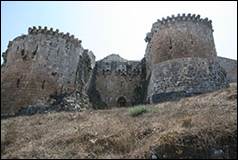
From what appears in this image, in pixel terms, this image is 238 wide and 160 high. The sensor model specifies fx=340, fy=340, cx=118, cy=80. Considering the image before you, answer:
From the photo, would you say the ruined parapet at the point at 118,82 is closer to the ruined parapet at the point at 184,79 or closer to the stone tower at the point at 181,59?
the stone tower at the point at 181,59

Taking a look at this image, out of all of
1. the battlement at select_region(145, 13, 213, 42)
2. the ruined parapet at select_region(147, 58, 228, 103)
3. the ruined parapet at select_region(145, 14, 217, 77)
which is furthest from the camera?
the battlement at select_region(145, 13, 213, 42)

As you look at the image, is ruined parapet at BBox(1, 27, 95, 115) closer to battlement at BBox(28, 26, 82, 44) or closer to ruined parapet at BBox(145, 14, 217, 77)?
battlement at BBox(28, 26, 82, 44)

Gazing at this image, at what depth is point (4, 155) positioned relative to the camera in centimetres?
1088

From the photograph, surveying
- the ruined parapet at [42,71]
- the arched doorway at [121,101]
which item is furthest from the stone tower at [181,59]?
the ruined parapet at [42,71]

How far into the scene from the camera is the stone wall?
34188mm

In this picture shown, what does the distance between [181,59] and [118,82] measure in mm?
5457

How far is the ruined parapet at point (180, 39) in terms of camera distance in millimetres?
22750

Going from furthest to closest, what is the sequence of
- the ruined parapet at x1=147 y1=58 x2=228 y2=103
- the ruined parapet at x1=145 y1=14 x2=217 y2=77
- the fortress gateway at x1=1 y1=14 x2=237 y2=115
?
the ruined parapet at x1=145 y1=14 x2=217 y2=77 < the ruined parapet at x1=147 y1=58 x2=228 y2=103 < the fortress gateway at x1=1 y1=14 x2=237 y2=115

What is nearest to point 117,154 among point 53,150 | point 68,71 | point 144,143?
point 144,143

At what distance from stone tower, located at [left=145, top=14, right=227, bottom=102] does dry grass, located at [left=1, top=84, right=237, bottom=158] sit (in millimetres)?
5493

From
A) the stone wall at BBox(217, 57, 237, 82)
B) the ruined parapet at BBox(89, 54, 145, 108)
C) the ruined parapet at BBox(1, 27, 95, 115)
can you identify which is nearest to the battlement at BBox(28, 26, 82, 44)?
the ruined parapet at BBox(1, 27, 95, 115)

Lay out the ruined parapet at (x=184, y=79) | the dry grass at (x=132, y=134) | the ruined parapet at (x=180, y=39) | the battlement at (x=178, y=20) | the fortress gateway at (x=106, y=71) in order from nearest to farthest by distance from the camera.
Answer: the dry grass at (x=132, y=134)
the fortress gateway at (x=106, y=71)
the ruined parapet at (x=184, y=79)
the ruined parapet at (x=180, y=39)
the battlement at (x=178, y=20)

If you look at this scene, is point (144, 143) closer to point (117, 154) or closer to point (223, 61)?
point (117, 154)

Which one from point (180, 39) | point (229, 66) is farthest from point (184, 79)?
point (229, 66)
